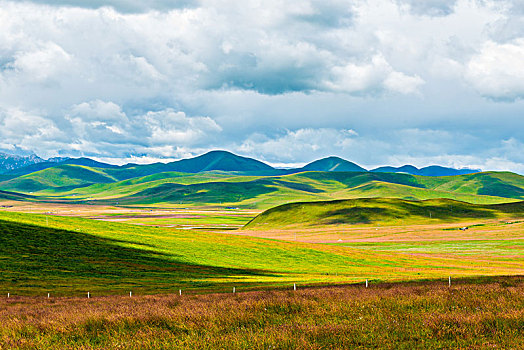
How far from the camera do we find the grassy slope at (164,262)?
5697cm

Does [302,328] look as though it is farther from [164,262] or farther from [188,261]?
[188,261]

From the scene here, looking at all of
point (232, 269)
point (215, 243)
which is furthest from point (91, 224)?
point (232, 269)

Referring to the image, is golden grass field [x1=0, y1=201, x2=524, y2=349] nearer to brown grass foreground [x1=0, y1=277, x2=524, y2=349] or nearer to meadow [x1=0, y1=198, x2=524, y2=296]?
brown grass foreground [x1=0, y1=277, x2=524, y2=349]

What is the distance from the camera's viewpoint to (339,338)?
33.2ft

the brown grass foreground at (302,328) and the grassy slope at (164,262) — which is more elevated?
the brown grass foreground at (302,328)

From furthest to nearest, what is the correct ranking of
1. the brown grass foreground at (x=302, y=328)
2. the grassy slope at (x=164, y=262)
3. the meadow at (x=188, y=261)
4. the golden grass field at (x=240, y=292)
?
the grassy slope at (x=164, y=262) → the meadow at (x=188, y=261) → the golden grass field at (x=240, y=292) → the brown grass foreground at (x=302, y=328)

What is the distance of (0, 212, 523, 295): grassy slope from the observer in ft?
187

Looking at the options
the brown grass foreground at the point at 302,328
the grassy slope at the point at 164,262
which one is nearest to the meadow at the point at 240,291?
the brown grass foreground at the point at 302,328

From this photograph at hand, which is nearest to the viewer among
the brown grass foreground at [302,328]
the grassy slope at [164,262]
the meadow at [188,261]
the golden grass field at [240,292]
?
the brown grass foreground at [302,328]

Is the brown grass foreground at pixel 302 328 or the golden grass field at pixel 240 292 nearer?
the brown grass foreground at pixel 302 328

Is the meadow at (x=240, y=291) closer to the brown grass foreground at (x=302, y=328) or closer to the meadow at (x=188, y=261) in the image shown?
the brown grass foreground at (x=302, y=328)

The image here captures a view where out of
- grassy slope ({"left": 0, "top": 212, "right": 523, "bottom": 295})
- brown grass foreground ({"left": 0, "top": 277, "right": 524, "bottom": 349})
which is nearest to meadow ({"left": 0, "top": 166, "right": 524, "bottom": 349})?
brown grass foreground ({"left": 0, "top": 277, "right": 524, "bottom": 349})

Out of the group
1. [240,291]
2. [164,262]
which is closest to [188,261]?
[164,262]

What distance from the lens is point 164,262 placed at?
274 ft
